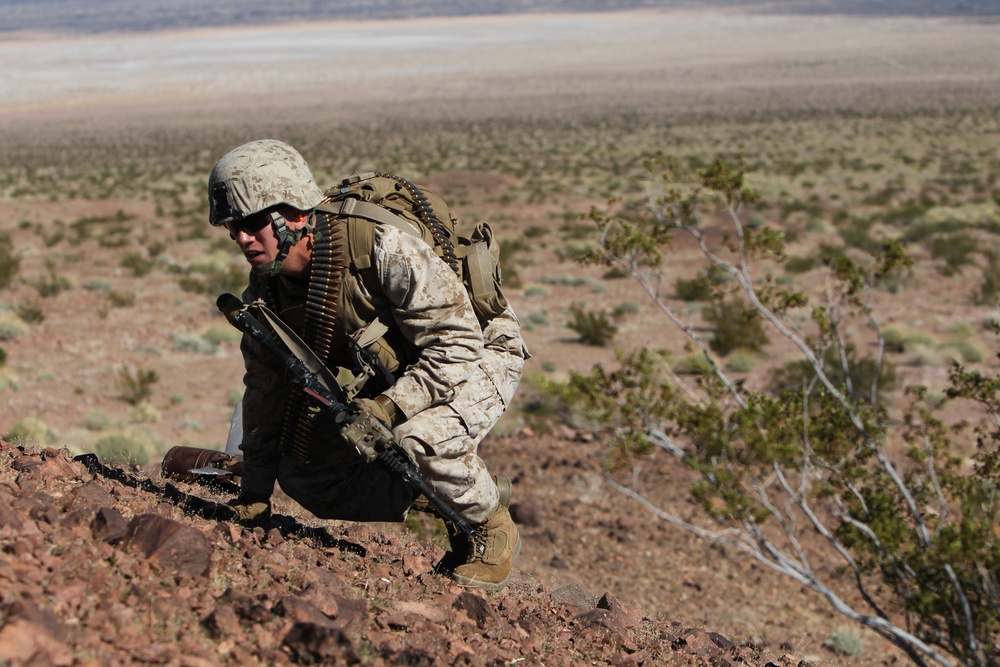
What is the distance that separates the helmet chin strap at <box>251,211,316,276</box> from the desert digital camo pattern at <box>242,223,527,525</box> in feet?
0.54

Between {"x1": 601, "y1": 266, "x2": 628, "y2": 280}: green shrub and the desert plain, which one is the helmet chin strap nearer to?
the desert plain

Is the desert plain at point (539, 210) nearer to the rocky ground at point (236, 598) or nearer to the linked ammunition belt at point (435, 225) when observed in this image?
the rocky ground at point (236, 598)

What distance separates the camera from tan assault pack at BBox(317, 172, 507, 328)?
130 inches

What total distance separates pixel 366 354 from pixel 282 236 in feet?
1.56

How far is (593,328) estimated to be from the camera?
1290 cm

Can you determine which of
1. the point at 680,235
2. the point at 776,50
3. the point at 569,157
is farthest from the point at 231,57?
the point at 680,235

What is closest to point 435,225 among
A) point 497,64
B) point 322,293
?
point 322,293

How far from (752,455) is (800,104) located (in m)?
56.6

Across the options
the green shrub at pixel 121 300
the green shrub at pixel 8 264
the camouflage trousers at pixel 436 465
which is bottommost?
the green shrub at pixel 121 300

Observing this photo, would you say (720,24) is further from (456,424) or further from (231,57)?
(456,424)

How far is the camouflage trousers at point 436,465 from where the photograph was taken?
326cm

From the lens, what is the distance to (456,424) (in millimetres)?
3299

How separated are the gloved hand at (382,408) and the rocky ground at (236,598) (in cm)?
52

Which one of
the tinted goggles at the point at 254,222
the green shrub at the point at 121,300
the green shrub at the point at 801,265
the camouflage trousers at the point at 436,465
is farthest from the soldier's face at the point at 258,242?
the green shrub at the point at 801,265
